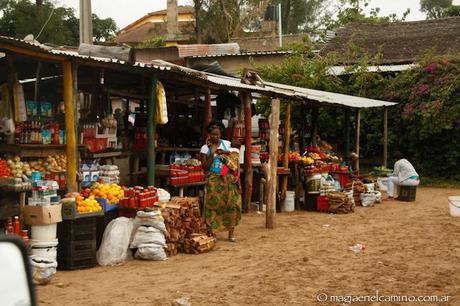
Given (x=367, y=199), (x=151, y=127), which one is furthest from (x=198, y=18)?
(x=151, y=127)

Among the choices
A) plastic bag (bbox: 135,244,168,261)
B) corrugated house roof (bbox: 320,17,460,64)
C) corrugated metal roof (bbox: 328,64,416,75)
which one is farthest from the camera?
corrugated house roof (bbox: 320,17,460,64)

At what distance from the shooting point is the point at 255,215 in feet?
39.2

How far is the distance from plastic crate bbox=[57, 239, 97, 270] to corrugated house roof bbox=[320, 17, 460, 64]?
1715 cm

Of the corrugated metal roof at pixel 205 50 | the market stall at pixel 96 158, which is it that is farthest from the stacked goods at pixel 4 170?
the corrugated metal roof at pixel 205 50

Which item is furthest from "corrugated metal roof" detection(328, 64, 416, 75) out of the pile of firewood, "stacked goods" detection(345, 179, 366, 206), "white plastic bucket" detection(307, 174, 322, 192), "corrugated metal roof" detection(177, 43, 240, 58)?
the pile of firewood

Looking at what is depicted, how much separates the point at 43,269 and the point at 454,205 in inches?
332

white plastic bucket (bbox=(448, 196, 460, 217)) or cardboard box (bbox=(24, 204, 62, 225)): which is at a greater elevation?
cardboard box (bbox=(24, 204, 62, 225))

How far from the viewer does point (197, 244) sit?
803 cm

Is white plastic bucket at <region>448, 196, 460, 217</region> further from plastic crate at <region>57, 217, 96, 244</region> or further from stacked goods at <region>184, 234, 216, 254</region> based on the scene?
plastic crate at <region>57, 217, 96, 244</region>

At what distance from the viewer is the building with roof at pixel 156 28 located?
36844mm

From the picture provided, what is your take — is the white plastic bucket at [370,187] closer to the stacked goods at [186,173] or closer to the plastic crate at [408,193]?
the plastic crate at [408,193]

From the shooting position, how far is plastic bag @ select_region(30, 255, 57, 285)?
624 centimetres

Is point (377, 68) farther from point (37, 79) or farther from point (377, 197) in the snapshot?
point (37, 79)

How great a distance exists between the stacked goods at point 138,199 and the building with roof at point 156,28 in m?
27.3
